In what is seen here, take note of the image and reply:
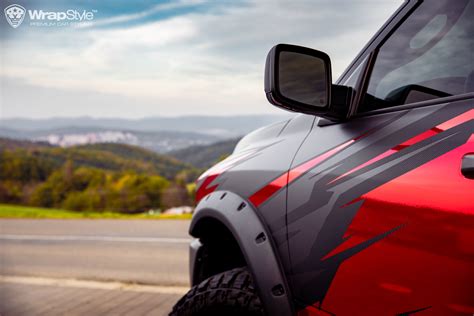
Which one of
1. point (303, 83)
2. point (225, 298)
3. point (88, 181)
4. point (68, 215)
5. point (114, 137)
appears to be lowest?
point (114, 137)

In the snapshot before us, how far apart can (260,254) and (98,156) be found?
30973 millimetres

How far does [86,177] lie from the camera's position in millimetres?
21297

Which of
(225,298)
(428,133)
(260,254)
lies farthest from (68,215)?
(428,133)

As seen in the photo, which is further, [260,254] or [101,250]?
[101,250]

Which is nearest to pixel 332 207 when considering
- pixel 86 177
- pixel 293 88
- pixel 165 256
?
pixel 293 88

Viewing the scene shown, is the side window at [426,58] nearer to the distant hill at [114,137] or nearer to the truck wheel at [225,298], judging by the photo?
the truck wheel at [225,298]

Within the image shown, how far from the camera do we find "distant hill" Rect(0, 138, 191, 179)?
2553 cm

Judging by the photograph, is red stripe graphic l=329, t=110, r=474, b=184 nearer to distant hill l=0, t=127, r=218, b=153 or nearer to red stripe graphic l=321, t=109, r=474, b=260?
red stripe graphic l=321, t=109, r=474, b=260

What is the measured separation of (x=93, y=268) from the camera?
6.77 metres

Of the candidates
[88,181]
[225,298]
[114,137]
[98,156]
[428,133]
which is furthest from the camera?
[114,137]

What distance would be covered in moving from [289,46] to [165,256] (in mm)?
6215

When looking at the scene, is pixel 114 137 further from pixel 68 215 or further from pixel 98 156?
pixel 68 215

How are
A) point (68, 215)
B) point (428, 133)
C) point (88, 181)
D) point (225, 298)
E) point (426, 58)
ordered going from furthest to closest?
point (88, 181) < point (68, 215) < point (225, 298) < point (426, 58) < point (428, 133)

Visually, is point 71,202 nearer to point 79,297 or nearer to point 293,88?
point 79,297
